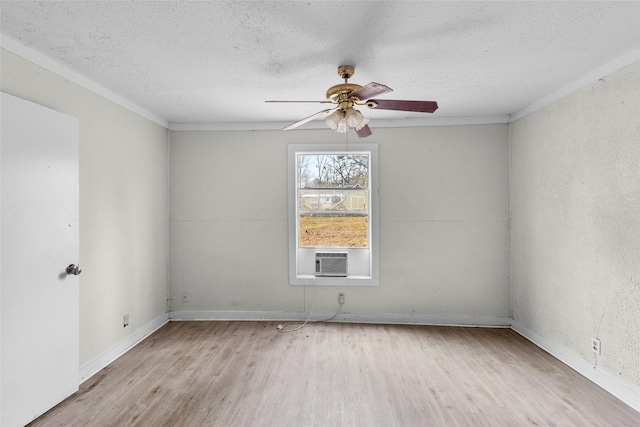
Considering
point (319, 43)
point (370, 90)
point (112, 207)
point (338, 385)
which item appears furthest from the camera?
point (112, 207)

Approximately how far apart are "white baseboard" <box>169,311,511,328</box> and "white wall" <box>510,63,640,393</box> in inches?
15.3

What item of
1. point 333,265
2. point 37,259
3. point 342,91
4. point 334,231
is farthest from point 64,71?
point 333,265

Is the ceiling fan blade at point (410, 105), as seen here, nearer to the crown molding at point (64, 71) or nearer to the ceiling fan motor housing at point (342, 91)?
the ceiling fan motor housing at point (342, 91)

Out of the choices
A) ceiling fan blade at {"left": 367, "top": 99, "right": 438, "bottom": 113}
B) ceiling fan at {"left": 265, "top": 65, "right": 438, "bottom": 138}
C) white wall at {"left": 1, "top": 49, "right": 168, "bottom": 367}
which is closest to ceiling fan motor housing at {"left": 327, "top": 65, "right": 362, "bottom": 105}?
ceiling fan at {"left": 265, "top": 65, "right": 438, "bottom": 138}

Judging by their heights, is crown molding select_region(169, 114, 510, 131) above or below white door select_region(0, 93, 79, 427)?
above

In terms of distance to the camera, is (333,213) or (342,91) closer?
(342,91)

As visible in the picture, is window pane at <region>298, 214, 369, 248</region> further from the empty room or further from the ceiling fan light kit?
the ceiling fan light kit

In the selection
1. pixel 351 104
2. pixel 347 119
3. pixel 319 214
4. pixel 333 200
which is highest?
pixel 351 104

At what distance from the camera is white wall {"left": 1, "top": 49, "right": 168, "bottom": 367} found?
2398 mm

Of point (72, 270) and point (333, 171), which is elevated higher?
point (333, 171)

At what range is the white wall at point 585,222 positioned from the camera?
2225 millimetres

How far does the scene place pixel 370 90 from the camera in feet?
6.19

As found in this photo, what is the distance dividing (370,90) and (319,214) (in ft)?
7.35

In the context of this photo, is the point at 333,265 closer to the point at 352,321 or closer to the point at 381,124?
the point at 352,321
